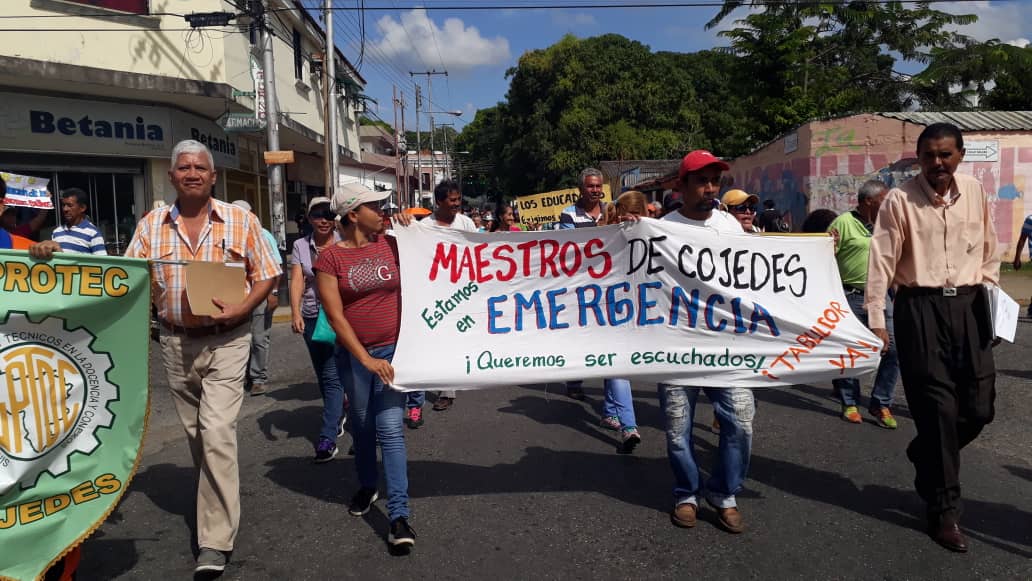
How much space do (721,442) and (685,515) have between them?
1.35 ft

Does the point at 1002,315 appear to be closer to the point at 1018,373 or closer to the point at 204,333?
the point at 204,333

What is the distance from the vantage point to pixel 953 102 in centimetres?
2598

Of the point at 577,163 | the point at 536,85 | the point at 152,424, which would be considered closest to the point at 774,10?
the point at 577,163

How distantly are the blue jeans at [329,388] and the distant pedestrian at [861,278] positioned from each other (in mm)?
3784

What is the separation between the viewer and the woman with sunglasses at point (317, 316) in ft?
16.6

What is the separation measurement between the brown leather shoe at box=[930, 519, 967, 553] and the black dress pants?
1.5 inches

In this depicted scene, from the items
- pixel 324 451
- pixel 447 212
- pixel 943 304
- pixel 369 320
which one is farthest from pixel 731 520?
pixel 447 212

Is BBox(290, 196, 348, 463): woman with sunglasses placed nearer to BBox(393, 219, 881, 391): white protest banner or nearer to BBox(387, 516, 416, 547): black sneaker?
BBox(393, 219, 881, 391): white protest banner

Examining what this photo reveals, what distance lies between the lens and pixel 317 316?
5.45 metres

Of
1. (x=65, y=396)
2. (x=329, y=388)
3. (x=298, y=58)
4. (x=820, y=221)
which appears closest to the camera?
(x=65, y=396)

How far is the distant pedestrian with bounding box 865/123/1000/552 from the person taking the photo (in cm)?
359

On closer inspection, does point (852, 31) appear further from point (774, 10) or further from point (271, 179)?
point (271, 179)

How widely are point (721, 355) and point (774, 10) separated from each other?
22.1m

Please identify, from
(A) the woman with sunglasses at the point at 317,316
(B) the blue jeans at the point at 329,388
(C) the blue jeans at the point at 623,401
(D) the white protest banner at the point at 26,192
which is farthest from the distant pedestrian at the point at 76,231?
(C) the blue jeans at the point at 623,401
